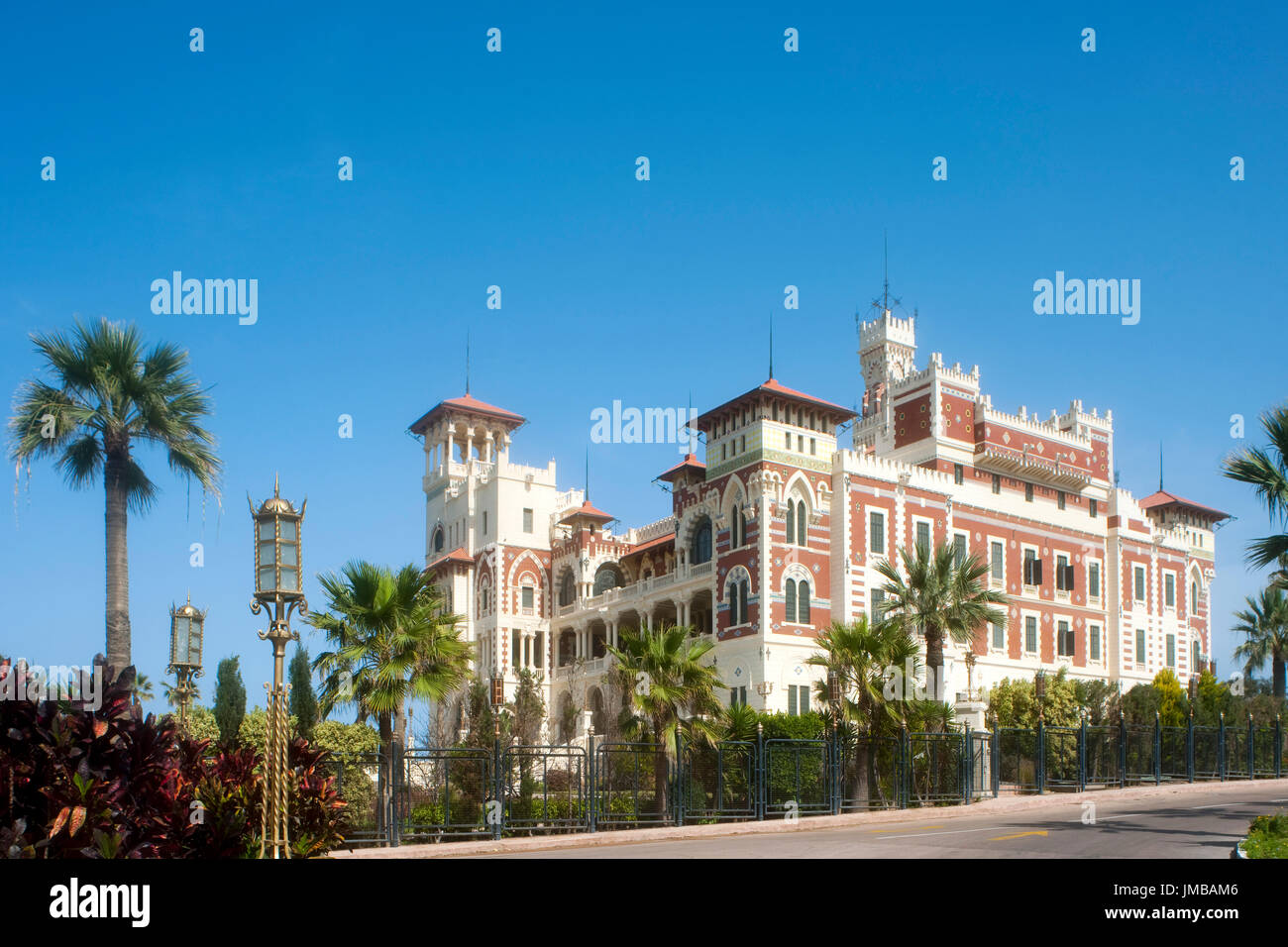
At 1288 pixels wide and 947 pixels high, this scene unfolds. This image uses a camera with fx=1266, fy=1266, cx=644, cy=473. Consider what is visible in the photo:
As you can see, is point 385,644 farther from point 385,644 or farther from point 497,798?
point 497,798

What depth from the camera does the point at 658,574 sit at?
62.2 m

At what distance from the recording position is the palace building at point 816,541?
5091cm

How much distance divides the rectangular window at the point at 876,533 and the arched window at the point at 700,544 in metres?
6.86

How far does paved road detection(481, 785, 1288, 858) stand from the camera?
1953 cm

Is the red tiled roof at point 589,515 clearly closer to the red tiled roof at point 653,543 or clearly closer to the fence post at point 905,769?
the red tiled roof at point 653,543

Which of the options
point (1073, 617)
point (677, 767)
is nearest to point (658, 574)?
point (1073, 617)

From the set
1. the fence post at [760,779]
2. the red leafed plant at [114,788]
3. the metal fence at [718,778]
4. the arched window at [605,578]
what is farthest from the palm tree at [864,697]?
the arched window at [605,578]

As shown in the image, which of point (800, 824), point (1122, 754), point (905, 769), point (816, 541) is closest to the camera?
point (800, 824)

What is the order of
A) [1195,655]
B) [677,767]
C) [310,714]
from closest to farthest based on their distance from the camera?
[677,767]
[310,714]
[1195,655]

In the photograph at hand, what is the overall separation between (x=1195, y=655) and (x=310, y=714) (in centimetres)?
4630

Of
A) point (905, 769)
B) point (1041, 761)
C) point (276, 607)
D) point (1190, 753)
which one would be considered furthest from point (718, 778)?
point (1190, 753)

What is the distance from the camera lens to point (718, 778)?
1200 inches

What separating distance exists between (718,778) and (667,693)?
7.93ft
